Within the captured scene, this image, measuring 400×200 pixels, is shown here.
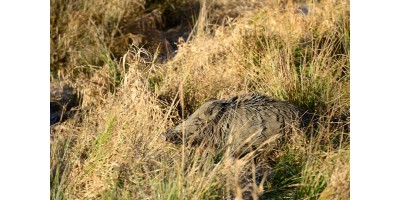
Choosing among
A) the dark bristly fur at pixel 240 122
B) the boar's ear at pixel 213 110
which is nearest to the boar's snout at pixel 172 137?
the dark bristly fur at pixel 240 122

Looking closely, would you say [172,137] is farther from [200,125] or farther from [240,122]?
[240,122]

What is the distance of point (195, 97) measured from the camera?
5070 mm

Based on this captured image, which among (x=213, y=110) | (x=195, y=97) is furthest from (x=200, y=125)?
(x=195, y=97)

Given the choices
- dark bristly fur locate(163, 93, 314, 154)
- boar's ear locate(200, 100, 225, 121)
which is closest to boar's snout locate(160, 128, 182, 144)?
dark bristly fur locate(163, 93, 314, 154)

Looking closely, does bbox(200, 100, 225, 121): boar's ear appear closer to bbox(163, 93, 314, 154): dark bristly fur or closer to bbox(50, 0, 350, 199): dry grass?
bbox(163, 93, 314, 154): dark bristly fur

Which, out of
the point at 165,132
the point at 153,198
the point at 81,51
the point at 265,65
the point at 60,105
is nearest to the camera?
the point at 153,198

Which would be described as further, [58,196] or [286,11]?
[286,11]

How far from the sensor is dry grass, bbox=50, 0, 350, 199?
3.64 meters

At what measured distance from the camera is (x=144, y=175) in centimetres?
375

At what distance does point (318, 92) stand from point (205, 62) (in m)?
1.01

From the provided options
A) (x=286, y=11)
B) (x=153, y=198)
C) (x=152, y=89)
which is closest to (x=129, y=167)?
(x=153, y=198)

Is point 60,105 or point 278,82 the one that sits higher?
point 278,82

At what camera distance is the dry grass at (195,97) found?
364 cm

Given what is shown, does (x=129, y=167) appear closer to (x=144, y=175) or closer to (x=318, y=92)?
(x=144, y=175)
